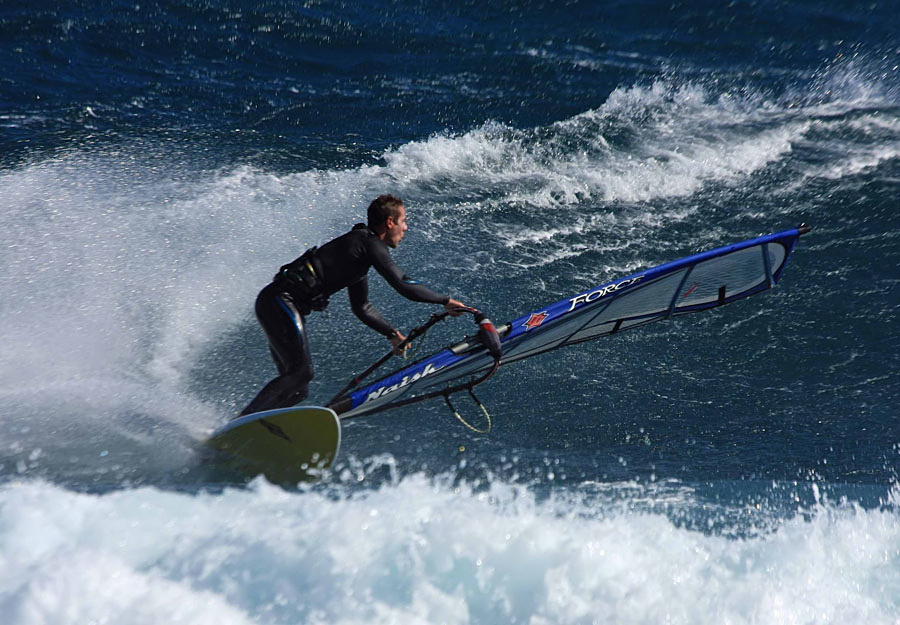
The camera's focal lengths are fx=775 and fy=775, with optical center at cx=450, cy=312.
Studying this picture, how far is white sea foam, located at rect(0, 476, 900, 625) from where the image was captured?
3.45m

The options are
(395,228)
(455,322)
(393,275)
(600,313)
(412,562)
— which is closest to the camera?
(412,562)

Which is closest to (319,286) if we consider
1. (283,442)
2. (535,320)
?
(283,442)

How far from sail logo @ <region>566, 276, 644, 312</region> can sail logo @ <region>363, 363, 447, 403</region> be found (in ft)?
2.84

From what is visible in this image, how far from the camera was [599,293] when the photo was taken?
4492 millimetres

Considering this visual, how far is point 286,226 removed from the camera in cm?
627

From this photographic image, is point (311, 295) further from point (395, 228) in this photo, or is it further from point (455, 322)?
point (455, 322)

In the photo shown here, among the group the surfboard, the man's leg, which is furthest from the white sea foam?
the man's leg

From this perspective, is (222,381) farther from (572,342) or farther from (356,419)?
(572,342)

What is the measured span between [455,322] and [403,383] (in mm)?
1272

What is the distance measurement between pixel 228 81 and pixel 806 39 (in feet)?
23.2

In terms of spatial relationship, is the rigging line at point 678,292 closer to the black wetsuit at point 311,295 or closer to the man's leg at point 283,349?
the black wetsuit at point 311,295

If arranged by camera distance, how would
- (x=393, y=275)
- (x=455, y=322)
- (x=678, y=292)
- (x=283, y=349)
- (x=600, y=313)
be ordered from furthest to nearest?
(x=455, y=322), (x=678, y=292), (x=600, y=313), (x=283, y=349), (x=393, y=275)

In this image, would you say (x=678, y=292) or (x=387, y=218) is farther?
(x=678, y=292)

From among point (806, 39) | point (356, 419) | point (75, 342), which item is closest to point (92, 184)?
point (75, 342)
